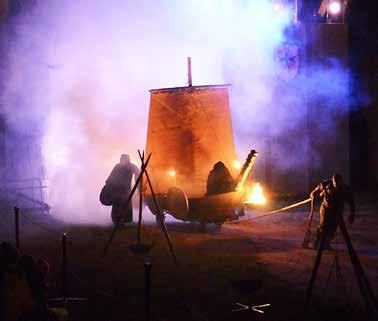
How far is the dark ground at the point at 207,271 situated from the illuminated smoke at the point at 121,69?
5132 millimetres

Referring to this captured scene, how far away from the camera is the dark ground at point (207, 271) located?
266 inches

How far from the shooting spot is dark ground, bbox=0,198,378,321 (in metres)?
Answer: 6.75

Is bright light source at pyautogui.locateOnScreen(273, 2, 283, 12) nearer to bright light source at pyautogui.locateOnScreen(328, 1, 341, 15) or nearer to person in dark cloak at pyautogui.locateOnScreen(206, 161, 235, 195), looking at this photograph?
bright light source at pyautogui.locateOnScreen(328, 1, 341, 15)

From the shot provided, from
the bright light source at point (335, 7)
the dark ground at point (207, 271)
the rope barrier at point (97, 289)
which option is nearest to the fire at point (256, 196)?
the dark ground at point (207, 271)

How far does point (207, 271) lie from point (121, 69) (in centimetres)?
1252

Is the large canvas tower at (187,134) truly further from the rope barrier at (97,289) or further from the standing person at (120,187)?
the rope barrier at (97,289)

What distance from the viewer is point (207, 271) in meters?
8.77

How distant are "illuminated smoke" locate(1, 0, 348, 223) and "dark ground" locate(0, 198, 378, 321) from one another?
5.13 metres

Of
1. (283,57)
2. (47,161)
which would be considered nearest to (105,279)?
(47,161)

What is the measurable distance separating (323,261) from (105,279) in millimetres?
3977

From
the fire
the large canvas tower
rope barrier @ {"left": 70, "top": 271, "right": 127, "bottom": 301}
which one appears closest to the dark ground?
rope barrier @ {"left": 70, "top": 271, "right": 127, "bottom": 301}

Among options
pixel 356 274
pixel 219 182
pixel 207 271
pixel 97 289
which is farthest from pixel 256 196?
pixel 356 274

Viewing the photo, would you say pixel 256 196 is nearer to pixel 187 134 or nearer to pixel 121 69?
pixel 187 134

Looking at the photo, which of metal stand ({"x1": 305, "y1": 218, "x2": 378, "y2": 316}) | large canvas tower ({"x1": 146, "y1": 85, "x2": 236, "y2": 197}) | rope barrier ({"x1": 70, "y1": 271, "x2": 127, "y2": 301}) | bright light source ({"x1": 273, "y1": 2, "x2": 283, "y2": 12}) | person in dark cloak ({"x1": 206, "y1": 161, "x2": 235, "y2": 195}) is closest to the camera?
metal stand ({"x1": 305, "y1": 218, "x2": 378, "y2": 316})
